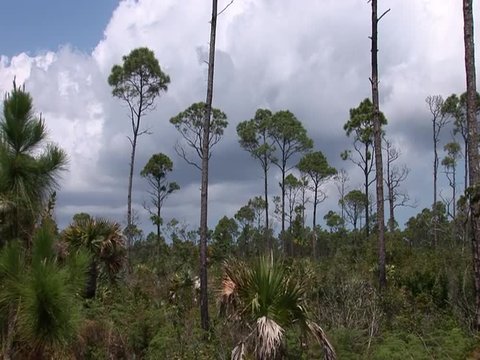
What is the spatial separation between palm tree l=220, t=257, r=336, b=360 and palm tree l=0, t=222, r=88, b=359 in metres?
2.68

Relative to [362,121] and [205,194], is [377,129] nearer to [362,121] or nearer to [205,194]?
[205,194]

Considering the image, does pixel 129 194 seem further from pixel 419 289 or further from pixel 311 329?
pixel 311 329

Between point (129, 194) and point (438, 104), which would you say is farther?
point (438, 104)

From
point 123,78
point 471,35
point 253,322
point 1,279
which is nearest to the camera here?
point 253,322

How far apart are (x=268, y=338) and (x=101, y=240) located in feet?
46.5

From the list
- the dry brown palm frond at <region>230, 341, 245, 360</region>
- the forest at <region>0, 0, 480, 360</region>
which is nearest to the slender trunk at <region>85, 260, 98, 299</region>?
the forest at <region>0, 0, 480, 360</region>

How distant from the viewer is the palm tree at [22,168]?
11.1 m

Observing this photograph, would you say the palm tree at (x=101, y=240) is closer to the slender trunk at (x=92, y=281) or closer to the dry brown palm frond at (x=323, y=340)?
the slender trunk at (x=92, y=281)

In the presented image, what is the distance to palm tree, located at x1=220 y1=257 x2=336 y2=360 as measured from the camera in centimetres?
905

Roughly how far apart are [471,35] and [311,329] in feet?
25.2

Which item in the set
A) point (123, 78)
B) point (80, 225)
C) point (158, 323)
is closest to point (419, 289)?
point (158, 323)

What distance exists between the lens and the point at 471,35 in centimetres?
1313

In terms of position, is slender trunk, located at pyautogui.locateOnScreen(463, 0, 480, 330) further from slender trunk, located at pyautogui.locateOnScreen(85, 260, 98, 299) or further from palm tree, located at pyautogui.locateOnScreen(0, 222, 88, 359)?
slender trunk, located at pyautogui.locateOnScreen(85, 260, 98, 299)

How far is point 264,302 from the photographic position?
9234mm
